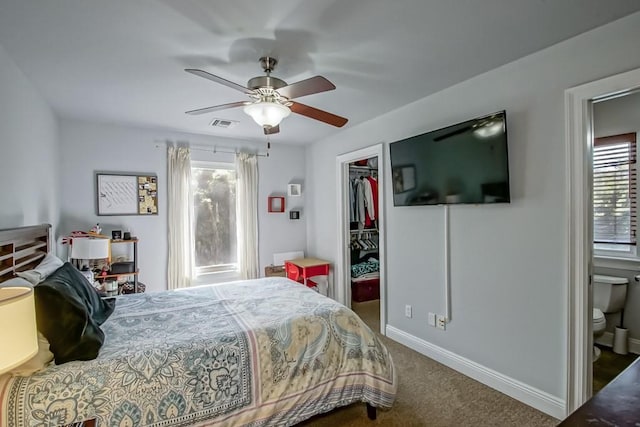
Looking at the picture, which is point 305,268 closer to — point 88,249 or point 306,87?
point 88,249

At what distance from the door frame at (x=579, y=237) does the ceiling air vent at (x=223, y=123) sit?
10.1ft

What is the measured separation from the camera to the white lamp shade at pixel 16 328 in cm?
109

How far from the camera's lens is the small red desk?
4.23 meters

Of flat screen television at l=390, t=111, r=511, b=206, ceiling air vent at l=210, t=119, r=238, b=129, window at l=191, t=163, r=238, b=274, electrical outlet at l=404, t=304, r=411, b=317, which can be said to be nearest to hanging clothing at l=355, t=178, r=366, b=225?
flat screen television at l=390, t=111, r=511, b=206

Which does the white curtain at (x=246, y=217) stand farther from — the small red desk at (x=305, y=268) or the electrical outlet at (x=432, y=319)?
the electrical outlet at (x=432, y=319)

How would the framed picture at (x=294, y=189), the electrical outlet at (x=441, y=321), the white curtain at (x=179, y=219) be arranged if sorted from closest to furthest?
the electrical outlet at (x=441, y=321)
the white curtain at (x=179, y=219)
the framed picture at (x=294, y=189)

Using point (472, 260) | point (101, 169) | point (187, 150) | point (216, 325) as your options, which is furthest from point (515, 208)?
point (101, 169)

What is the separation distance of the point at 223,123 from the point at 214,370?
278 cm

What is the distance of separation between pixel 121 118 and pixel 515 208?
3909 millimetres

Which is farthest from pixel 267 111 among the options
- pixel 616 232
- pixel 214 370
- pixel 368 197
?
pixel 616 232

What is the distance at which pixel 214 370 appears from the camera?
1697 mm

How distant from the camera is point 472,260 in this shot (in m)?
2.60

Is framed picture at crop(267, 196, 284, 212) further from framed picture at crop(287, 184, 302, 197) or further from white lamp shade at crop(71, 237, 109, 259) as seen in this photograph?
white lamp shade at crop(71, 237, 109, 259)

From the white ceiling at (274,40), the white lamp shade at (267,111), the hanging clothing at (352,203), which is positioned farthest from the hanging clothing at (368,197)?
the white lamp shade at (267,111)
